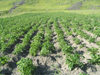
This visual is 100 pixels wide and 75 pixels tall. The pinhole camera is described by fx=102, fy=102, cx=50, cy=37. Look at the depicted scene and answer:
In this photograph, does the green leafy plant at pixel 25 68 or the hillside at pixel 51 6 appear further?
the hillside at pixel 51 6

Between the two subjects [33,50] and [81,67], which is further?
[33,50]

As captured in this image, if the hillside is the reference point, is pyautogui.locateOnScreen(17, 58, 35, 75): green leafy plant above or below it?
above

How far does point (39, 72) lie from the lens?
8.27 meters

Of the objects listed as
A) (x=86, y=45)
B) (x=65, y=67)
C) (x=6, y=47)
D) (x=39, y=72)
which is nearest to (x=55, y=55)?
(x=65, y=67)

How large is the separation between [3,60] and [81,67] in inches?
253

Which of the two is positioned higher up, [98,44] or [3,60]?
[3,60]

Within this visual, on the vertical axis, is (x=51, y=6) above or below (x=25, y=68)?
below

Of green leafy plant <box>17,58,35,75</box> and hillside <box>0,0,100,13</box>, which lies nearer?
green leafy plant <box>17,58,35,75</box>

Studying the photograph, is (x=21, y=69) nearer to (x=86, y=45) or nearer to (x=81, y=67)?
(x=81, y=67)

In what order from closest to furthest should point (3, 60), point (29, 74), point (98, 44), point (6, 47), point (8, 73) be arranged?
point (29, 74)
point (8, 73)
point (3, 60)
point (6, 47)
point (98, 44)

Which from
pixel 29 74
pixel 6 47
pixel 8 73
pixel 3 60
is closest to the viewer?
pixel 29 74

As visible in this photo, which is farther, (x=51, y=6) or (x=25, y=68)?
(x=51, y=6)

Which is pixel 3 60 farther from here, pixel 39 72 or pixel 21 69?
pixel 39 72

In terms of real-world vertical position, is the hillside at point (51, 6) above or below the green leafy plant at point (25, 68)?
below
